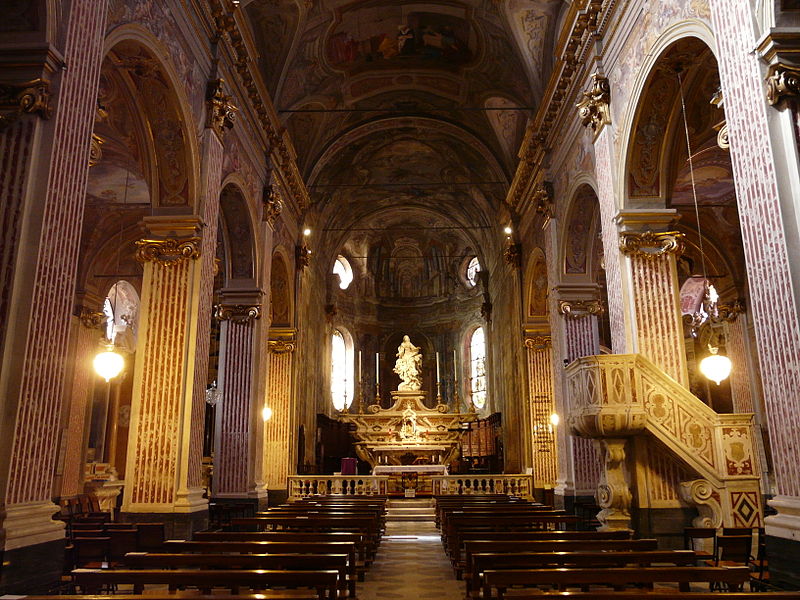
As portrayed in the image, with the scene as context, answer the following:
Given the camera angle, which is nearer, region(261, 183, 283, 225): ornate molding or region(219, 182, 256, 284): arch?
region(219, 182, 256, 284): arch

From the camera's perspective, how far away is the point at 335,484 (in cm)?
1847

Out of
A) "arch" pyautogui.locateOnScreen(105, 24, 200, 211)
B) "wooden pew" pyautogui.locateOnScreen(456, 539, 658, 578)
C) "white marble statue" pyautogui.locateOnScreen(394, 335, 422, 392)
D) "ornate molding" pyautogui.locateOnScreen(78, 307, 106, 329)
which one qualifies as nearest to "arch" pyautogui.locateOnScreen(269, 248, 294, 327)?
"ornate molding" pyautogui.locateOnScreen(78, 307, 106, 329)

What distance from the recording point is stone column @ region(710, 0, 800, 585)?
5863 mm

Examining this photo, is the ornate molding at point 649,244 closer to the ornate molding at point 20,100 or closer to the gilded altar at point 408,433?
the ornate molding at point 20,100

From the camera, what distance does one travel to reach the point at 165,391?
10258mm

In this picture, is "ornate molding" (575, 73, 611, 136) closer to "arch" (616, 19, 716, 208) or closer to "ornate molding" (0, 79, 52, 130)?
"arch" (616, 19, 716, 208)

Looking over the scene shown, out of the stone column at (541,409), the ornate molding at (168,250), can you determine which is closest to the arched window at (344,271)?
the stone column at (541,409)

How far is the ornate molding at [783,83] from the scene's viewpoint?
240 inches

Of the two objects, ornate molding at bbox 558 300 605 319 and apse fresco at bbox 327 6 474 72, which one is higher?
apse fresco at bbox 327 6 474 72

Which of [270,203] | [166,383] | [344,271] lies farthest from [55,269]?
[344,271]

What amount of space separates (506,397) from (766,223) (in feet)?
55.1

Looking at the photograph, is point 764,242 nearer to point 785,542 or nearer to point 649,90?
point 785,542

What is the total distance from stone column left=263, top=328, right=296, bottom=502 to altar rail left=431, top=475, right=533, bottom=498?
4.12 meters

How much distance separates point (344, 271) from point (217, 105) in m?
19.6
